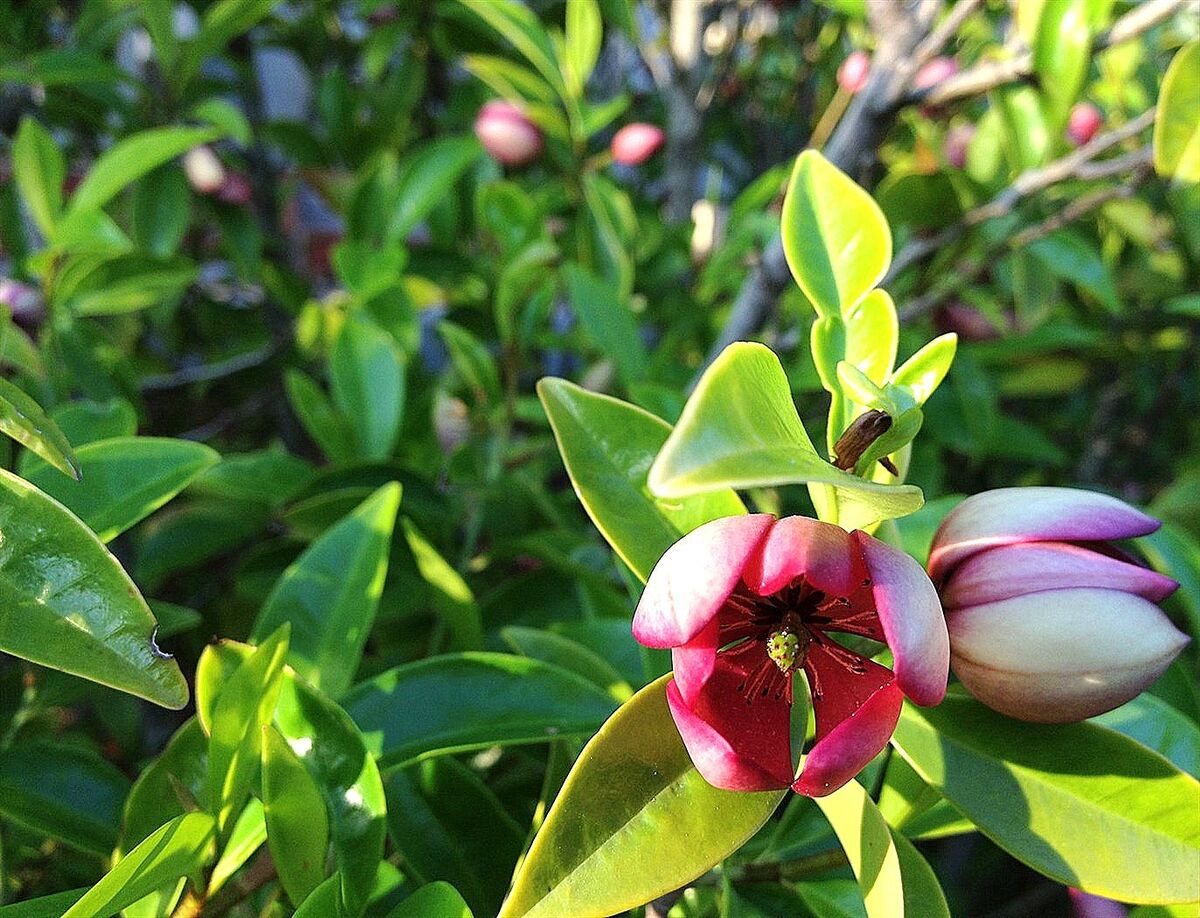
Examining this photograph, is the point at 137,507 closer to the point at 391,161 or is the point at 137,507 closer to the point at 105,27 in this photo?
the point at 391,161

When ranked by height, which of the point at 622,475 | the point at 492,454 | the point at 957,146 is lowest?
the point at 492,454

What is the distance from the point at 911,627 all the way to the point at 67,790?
1.68 feet

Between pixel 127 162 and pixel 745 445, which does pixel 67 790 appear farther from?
pixel 127 162

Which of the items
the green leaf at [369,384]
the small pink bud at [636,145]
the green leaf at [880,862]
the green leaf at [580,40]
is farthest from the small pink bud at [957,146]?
the green leaf at [880,862]

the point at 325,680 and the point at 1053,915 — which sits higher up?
the point at 325,680

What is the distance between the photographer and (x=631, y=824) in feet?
1.26

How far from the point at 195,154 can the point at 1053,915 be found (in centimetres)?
169

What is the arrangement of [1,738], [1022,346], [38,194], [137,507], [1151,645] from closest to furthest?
[1151,645]
[137,507]
[1,738]
[38,194]
[1022,346]

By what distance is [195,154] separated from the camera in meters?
1.19


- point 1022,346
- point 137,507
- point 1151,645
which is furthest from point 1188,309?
point 137,507

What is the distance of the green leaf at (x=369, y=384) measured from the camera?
886 millimetres

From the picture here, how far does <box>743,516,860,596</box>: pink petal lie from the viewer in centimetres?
35

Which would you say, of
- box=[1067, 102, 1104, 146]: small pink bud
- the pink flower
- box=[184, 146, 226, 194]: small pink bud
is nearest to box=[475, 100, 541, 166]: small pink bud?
box=[184, 146, 226, 194]: small pink bud

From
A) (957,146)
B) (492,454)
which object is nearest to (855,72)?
(957,146)
